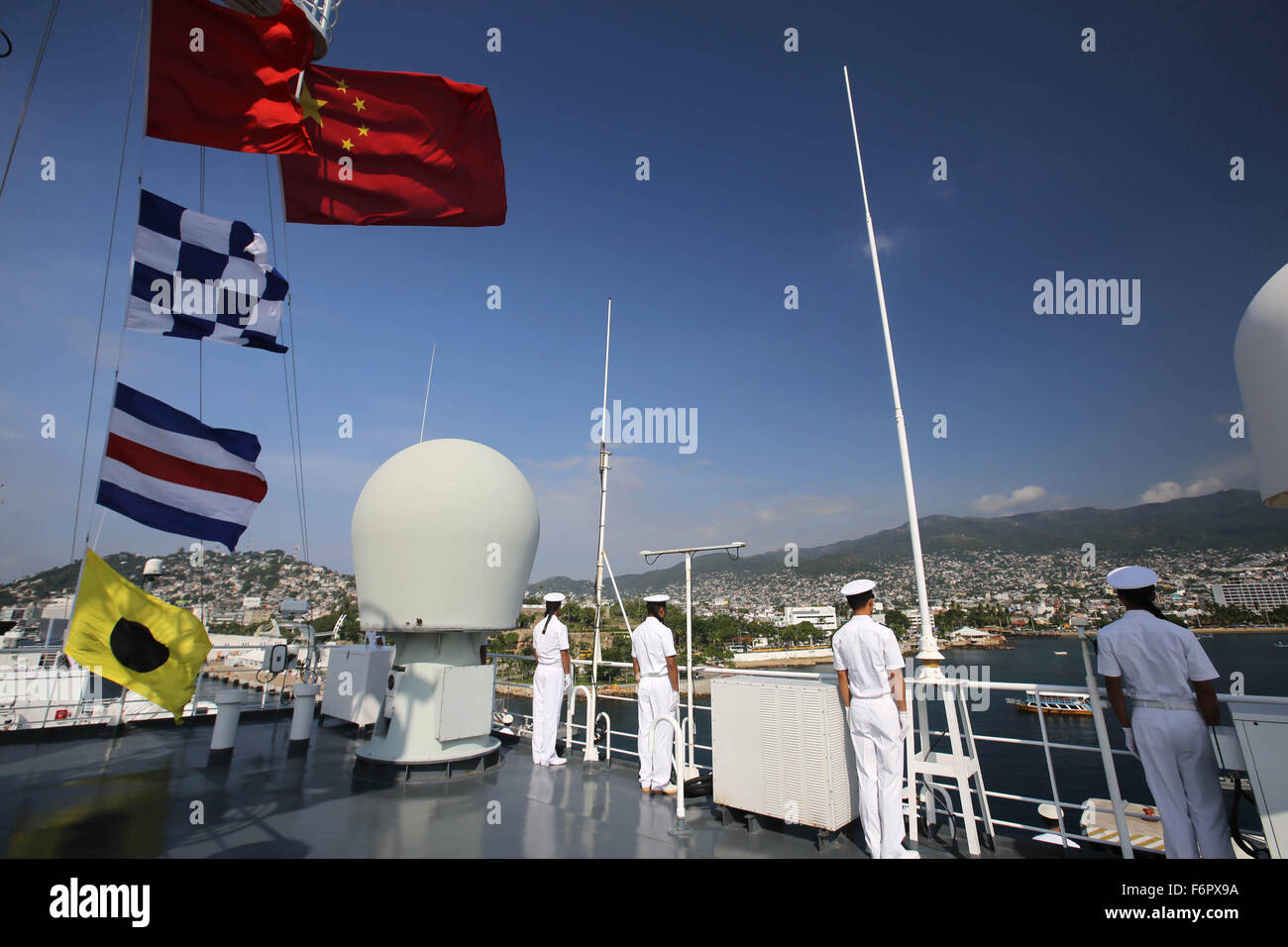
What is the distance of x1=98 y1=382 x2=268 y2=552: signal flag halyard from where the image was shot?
19.9 ft

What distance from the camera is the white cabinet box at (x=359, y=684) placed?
8836mm

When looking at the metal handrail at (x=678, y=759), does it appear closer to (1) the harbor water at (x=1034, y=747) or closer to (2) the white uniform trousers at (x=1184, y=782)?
(1) the harbor water at (x=1034, y=747)

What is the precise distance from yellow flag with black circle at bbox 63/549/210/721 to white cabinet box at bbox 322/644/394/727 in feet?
11.1

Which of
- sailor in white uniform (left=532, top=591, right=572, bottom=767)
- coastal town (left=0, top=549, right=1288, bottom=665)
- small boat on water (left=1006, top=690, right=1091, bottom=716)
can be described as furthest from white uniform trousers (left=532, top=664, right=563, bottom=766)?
coastal town (left=0, top=549, right=1288, bottom=665)

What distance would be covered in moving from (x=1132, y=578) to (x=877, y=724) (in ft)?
6.21

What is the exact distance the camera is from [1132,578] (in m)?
3.69

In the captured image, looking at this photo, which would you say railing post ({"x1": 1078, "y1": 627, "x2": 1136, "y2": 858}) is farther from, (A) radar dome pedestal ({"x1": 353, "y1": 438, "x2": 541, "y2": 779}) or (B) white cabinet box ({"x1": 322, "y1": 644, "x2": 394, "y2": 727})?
(B) white cabinet box ({"x1": 322, "y1": 644, "x2": 394, "y2": 727})

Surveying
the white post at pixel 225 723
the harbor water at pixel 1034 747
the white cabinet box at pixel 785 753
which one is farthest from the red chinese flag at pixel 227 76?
the harbor water at pixel 1034 747

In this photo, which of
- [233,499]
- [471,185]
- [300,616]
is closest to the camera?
[233,499]

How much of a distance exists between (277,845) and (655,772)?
3229mm

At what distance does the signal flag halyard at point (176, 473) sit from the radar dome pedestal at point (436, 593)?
1.62m
